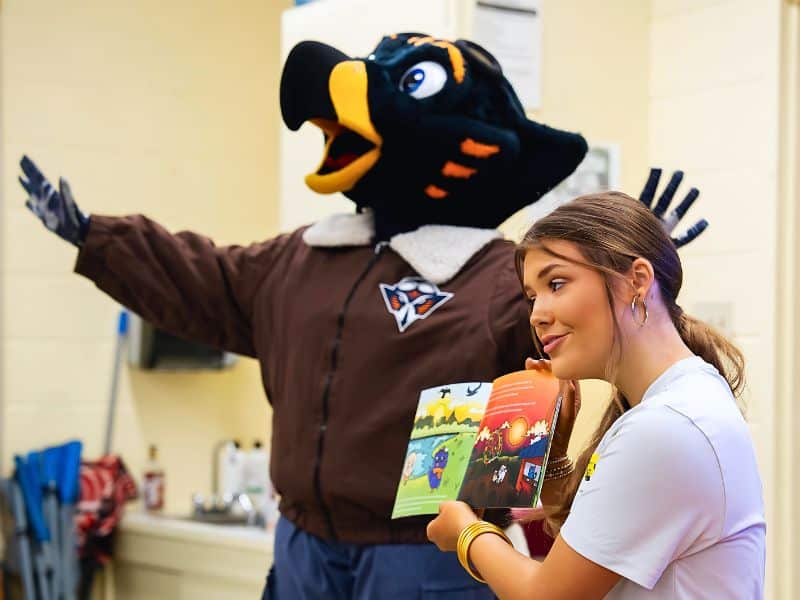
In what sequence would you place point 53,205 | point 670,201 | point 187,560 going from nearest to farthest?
1. point 670,201
2. point 53,205
3. point 187,560

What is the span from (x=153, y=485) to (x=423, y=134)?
1874 mm

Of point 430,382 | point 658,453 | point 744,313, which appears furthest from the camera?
point 744,313

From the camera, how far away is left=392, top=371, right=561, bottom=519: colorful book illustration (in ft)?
4.43

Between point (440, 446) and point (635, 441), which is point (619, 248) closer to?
point (635, 441)

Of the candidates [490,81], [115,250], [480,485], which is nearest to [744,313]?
[490,81]

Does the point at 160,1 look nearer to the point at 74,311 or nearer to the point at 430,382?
the point at 74,311

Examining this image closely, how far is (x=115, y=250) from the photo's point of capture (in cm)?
219

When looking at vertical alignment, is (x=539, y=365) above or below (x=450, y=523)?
above

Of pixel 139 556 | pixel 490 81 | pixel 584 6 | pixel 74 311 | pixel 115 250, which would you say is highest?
pixel 584 6

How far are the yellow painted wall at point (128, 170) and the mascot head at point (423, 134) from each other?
157 cm

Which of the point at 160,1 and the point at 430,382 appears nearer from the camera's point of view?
the point at 430,382

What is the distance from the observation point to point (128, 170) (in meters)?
3.60

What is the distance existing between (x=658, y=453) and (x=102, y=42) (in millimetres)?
2792

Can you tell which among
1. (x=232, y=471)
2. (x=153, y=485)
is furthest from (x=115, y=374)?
(x=232, y=471)
